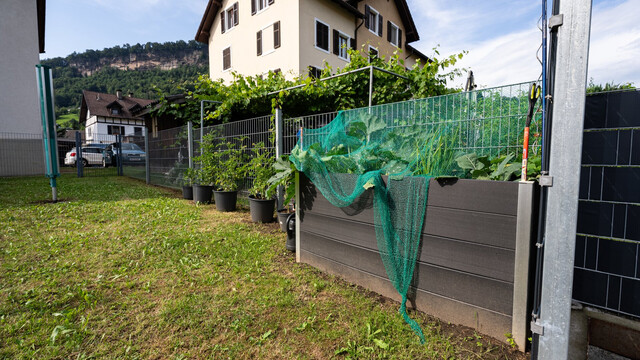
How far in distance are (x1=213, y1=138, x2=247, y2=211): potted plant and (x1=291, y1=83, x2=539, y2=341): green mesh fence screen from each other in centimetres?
273

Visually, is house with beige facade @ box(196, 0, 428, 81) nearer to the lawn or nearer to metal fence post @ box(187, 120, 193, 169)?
metal fence post @ box(187, 120, 193, 169)

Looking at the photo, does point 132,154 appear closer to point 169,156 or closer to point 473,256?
point 169,156

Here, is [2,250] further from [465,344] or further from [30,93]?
[30,93]

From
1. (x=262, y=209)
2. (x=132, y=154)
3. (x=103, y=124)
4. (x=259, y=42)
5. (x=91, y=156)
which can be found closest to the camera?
(x=262, y=209)

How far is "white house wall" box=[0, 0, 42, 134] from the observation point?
39.9 ft

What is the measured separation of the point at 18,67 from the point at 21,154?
11.4ft

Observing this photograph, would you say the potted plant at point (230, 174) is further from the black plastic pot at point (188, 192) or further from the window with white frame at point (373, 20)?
the window with white frame at point (373, 20)

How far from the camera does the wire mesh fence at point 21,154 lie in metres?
12.1

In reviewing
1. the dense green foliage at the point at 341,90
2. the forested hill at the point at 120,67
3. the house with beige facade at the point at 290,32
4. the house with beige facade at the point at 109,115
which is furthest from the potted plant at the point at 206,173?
the forested hill at the point at 120,67

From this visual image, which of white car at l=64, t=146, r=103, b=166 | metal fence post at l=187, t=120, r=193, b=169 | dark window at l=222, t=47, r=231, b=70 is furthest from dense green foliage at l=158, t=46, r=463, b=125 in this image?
white car at l=64, t=146, r=103, b=166

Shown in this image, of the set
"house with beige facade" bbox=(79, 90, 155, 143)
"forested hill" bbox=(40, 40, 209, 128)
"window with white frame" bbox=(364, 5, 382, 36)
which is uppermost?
"forested hill" bbox=(40, 40, 209, 128)

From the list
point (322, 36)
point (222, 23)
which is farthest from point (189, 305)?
point (222, 23)

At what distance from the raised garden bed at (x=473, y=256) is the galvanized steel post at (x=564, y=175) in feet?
0.82

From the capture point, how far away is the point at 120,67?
111625mm
